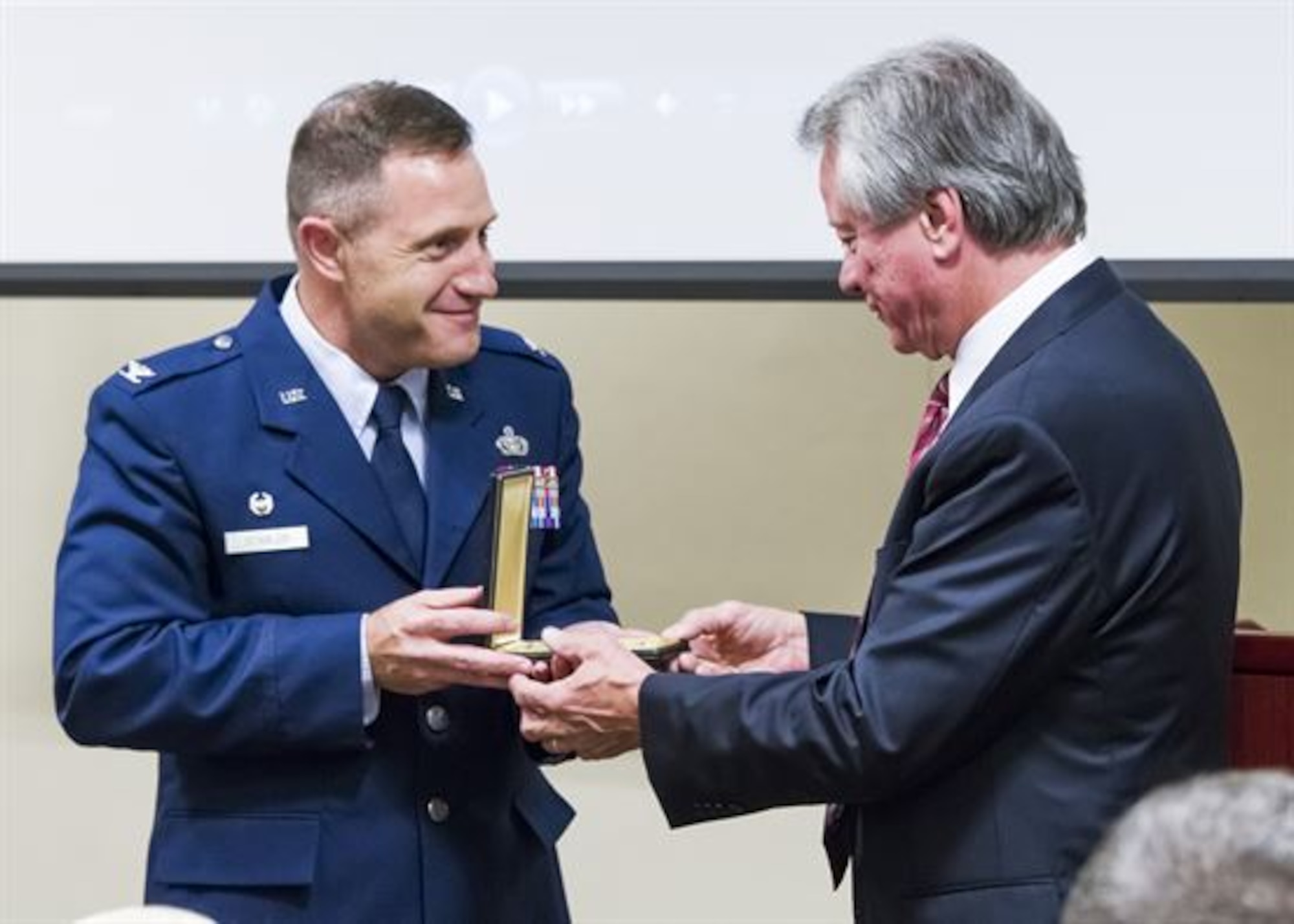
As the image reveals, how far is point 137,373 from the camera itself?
7.59 ft

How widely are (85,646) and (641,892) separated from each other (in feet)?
5.48

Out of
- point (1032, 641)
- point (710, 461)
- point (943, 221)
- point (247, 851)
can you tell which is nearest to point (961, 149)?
point (943, 221)

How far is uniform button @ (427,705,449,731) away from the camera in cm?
229

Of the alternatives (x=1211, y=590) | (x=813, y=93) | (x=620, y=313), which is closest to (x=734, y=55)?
(x=813, y=93)

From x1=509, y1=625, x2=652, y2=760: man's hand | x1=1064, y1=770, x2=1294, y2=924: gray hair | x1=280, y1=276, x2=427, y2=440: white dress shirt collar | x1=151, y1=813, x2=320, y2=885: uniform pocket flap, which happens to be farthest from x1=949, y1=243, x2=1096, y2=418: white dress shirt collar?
x1=1064, y1=770, x2=1294, y2=924: gray hair

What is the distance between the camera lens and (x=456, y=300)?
2342 mm

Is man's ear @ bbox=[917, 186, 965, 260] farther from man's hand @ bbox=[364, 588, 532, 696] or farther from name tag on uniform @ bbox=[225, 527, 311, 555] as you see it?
name tag on uniform @ bbox=[225, 527, 311, 555]

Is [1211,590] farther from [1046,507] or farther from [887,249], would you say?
[887,249]

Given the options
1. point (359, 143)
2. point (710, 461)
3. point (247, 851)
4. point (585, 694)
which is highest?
point (359, 143)

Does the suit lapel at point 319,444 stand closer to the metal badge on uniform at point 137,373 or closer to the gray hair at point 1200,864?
the metal badge on uniform at point 137,373

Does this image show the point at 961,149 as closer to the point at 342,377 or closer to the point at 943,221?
the point at 943,221

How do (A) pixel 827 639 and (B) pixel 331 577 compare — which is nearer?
(B) pixel 331 577

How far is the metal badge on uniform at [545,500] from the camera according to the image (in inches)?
93.0

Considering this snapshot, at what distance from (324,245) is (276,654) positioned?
40cm
